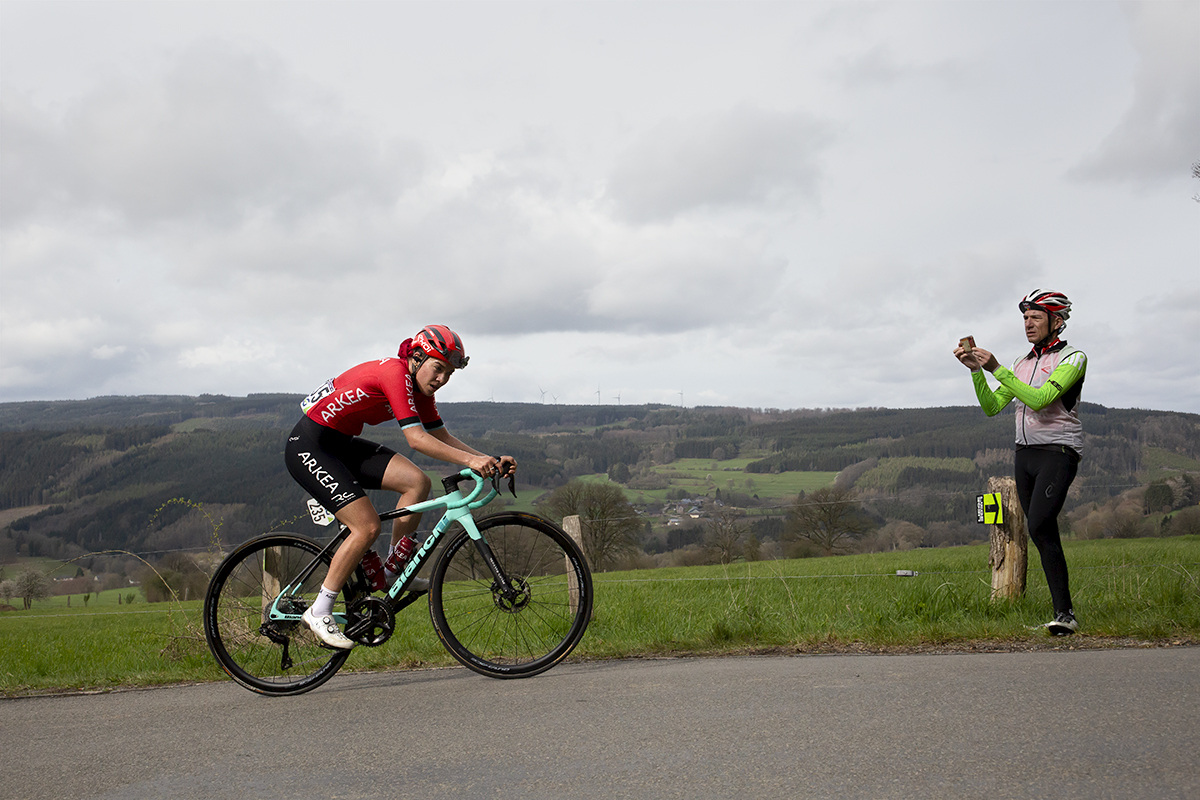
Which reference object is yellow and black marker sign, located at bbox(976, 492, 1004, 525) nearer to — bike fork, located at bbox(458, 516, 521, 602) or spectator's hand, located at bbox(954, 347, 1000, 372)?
spectator's hand, located at bbox(954, 347, 1000, 372)

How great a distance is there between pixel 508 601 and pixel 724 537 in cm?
4009

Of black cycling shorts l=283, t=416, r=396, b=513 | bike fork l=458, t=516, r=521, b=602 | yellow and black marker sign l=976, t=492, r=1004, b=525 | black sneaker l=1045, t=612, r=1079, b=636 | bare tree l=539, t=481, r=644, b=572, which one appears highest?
black cycling shorts l=283, t=416, r=396, b=513

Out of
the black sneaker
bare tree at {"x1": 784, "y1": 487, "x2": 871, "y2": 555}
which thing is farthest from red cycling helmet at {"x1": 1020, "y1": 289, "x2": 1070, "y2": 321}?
bare tree at {"x1": 784, "y1": 487, "x2": 871, "y2": 555}

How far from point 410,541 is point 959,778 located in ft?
11.4

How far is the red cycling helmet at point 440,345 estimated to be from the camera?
5.22 metres

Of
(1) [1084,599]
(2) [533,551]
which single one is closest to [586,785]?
(2) [533,551]

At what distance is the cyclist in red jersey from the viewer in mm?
5152

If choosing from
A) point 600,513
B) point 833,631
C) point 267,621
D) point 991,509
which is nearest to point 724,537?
point 600,513

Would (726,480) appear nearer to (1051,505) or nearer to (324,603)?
(1051,505)

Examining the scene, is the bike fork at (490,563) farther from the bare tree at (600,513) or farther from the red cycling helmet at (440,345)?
the bare tree at (600,513)

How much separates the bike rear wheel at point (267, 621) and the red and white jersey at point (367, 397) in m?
0.87

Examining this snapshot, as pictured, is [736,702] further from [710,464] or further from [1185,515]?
[710,464]

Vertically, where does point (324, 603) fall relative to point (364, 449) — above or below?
below

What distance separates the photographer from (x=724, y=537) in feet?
146
